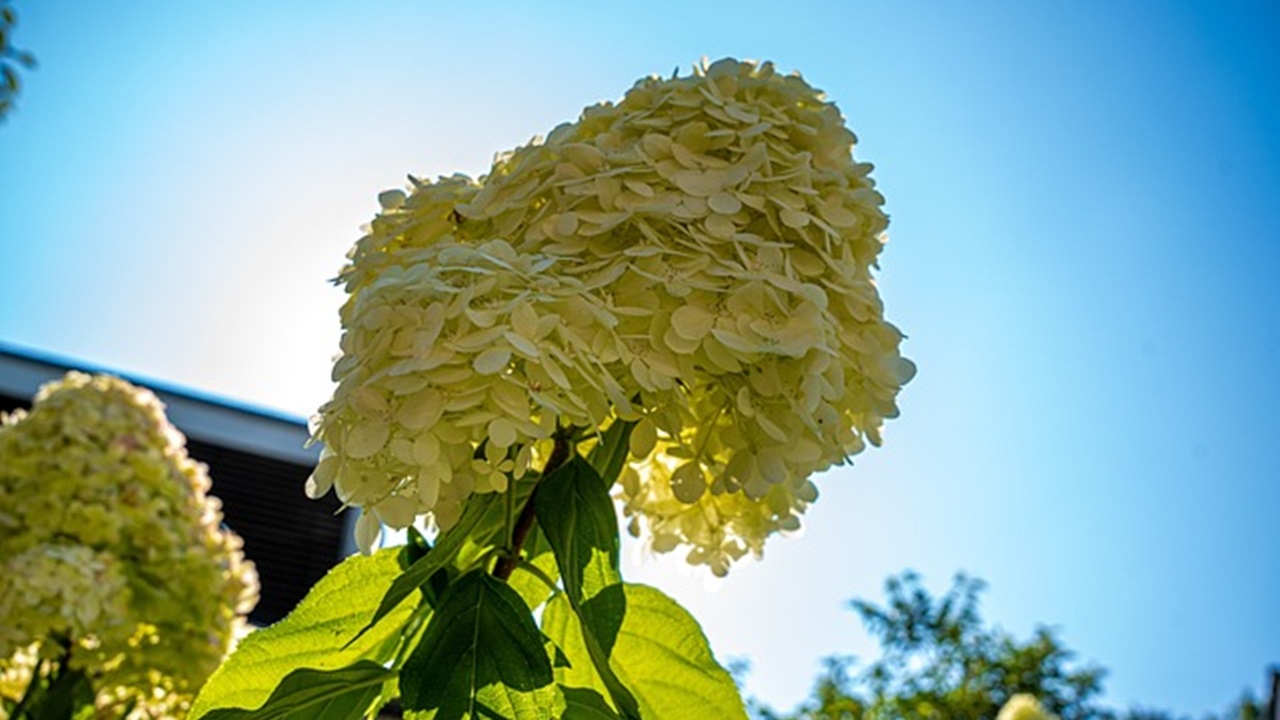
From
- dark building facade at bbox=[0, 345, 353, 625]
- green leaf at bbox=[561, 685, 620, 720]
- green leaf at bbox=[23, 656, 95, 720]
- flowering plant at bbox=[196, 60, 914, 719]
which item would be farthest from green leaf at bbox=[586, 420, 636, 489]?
dark building facade at bbox=[0, 345, 353, 625]

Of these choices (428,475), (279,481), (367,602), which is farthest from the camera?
(279,481)

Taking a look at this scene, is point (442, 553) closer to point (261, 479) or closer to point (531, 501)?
point (531, 501)

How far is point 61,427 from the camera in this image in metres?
1.55

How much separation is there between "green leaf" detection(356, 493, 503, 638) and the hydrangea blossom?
82cm

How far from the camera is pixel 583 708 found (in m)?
0.59

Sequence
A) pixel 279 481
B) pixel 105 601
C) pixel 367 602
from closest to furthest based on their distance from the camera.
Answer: pixel 367 602
pixel 105 601
pixel 279 481

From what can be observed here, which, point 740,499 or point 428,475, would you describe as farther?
point 740,499

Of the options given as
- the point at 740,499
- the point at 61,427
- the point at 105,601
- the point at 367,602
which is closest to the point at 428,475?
the point at 367,602

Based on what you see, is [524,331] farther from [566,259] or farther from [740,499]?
[740,499]

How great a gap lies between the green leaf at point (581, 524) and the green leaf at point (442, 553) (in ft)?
0.09

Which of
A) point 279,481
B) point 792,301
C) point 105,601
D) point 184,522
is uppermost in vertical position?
point 279,481

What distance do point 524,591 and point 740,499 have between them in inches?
6.0

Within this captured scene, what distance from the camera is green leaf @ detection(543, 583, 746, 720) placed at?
26.9 inches

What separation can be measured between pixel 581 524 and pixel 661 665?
11 cm
